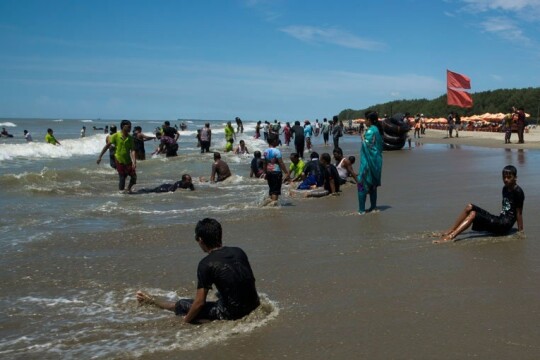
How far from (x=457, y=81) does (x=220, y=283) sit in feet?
105

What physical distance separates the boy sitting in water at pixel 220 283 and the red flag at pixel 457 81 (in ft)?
103

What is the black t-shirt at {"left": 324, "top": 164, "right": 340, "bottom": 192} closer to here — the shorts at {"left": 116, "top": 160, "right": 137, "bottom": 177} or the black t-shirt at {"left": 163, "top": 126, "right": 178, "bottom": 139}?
the shorts at {"left": 116, "top": 160, "right": 137, "bottom": 177}

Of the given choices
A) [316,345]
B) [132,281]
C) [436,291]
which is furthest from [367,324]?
[132,281]

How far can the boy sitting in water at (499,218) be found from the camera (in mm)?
6434

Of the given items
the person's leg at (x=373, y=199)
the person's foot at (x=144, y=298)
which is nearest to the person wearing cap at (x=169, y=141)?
the person's leg at (x=373, y=199)

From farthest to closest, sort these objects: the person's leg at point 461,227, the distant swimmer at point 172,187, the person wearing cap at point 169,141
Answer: the person wearing cap at point 169,141 → the distant swimmer at point 172,187 → the person's leg at point 461,227

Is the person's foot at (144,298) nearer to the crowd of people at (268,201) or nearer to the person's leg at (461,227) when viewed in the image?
the crowd of people at (268,201)

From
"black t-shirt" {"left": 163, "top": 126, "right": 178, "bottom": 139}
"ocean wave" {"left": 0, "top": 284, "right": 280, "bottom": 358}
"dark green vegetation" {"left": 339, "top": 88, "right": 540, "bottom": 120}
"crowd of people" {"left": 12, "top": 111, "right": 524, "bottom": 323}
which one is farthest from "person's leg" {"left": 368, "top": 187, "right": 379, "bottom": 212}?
"dark green vegetation" {"left": 339, "top": 88, "right": 540, "bottom": 120}

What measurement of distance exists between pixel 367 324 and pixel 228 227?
4.33 meters

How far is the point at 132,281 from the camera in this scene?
5.52 meters

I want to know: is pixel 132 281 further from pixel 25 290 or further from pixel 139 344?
pixel 139 344

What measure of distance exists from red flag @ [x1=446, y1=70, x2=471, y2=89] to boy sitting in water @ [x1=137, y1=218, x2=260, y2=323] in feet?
103

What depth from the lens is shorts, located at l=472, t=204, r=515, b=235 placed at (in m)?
6.46

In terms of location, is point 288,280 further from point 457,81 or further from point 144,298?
point 457,81
